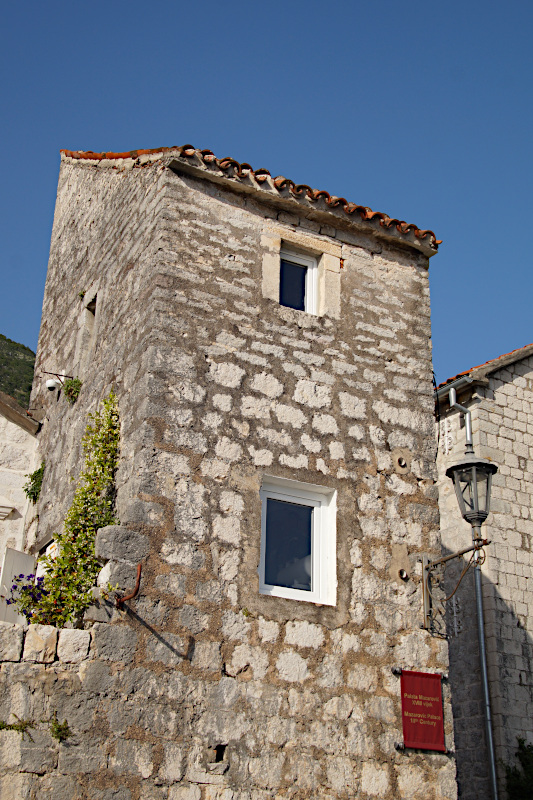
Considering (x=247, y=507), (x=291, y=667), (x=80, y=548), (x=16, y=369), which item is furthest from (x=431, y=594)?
(x=16, y=369)

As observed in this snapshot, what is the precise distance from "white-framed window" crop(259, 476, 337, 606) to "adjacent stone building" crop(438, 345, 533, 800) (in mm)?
2607

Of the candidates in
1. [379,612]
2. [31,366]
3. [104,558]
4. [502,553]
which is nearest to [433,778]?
[379,612]

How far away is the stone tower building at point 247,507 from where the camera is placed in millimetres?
5402

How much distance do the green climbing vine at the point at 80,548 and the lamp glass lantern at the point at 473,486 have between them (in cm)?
269

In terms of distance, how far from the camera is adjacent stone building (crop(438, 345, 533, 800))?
9.10 metres

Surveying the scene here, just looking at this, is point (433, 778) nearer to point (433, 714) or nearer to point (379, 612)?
point (433, 714)

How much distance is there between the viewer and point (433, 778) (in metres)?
6.19

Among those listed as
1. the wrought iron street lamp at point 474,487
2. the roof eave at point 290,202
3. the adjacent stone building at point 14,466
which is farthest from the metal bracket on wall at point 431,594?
the adjacent stone building at point 14,466

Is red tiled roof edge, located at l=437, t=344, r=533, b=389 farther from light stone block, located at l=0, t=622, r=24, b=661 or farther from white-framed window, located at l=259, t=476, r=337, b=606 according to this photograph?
light stone block, located at l=0, t=622, r=24, b=661

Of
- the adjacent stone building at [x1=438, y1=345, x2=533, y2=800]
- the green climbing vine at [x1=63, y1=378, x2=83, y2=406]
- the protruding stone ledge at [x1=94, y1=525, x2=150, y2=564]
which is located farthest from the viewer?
the adjacent stone building at [x1=438, y1=345, x2=533, y2=800]

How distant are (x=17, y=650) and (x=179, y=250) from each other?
3.44m

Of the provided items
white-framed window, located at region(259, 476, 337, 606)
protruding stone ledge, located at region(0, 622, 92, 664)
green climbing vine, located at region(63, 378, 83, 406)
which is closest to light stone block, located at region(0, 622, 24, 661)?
protruding stone ledge, located at region(0, 622, 92, 664)

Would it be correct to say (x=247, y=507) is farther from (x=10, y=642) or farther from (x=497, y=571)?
(x=497, y=571)

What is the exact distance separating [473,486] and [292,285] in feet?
8.33
